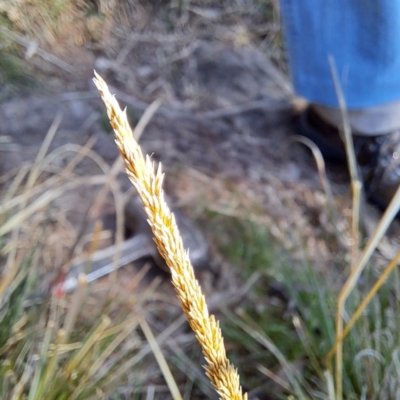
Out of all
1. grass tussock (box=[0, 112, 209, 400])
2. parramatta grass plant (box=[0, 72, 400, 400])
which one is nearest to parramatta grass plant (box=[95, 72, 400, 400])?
parramatta grass plant (box=[0, 72, 400, 400])

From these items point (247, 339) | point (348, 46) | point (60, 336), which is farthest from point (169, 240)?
point (348, 46)

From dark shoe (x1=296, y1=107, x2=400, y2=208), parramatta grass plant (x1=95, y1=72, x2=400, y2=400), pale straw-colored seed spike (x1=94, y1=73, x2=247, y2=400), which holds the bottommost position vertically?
dark shoe (x1=296, y1=107, x2=400, y2=208)

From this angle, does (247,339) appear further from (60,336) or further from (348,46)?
(348,46)

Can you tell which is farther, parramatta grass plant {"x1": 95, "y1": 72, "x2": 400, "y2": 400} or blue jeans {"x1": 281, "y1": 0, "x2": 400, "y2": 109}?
blue jeans {"x1": 281, "y1": 0, "x2": 400, "y2": 109}

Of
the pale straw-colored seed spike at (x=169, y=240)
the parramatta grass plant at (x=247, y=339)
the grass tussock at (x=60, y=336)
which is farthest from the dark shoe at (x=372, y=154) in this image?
the pale straw-colored seed spike at (x=169, y=240)

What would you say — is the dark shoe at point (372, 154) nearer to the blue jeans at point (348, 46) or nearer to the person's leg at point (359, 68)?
the person's leg at point (359, 68)

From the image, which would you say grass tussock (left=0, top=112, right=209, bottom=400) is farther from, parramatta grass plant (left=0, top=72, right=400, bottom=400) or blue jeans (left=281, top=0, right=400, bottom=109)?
blue jeans (left=281, top=0, right=400, bottom=109)

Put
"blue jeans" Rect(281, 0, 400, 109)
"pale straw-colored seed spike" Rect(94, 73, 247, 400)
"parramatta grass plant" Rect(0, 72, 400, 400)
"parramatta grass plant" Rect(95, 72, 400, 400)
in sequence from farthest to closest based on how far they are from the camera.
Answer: "blue jeans" Rect(281, 0, 400, 109)
"parramatta grass plant" Rect(0, 72, 400, 400)
"parramatta grass plant" Rect(95, 72, 400, 400)
"pale straw-colored seed spike" Rect(94, 73, 247, 400)
